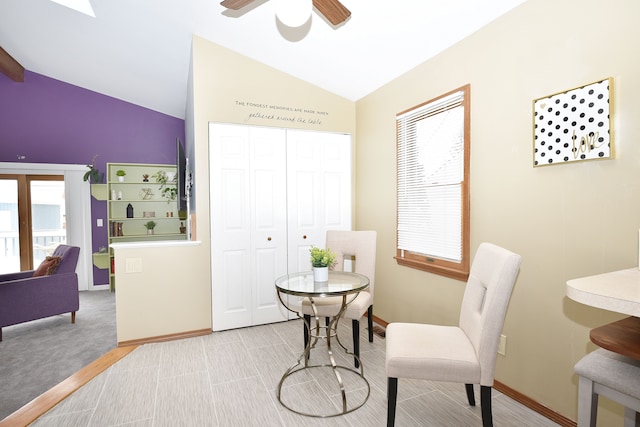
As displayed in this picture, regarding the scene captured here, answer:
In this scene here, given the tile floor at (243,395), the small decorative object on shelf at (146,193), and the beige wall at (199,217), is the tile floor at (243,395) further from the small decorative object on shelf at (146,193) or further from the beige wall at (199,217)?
the small decorative object on shelf at (146,193)

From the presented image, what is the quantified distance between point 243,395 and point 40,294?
9.98 ft

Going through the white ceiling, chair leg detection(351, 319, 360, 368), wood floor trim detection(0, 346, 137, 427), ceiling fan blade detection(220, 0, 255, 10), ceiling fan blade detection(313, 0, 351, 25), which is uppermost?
the white ceiling

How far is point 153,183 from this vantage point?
5.81 meters

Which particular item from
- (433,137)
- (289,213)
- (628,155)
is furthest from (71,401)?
(628,155)

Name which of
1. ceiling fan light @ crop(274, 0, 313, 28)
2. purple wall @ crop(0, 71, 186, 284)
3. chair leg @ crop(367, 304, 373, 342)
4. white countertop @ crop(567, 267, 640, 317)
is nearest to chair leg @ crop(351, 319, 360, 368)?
chair leg @ crop(367, 304, 373, 342)

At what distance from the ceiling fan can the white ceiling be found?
0.29m

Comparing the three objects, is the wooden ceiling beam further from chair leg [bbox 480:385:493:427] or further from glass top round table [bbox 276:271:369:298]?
chair leg [bbox 480:385:493:427]

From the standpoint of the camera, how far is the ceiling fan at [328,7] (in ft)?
6.24

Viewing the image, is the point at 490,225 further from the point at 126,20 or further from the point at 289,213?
the point at 126,20

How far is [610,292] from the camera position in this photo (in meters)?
1.12

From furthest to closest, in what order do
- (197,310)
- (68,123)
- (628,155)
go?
(68,123) → (197,310) → (628,155)

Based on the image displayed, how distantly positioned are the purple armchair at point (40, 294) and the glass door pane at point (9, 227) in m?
1.90

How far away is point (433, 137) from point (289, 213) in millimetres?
1705

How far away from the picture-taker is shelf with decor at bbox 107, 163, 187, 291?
5621 mm
